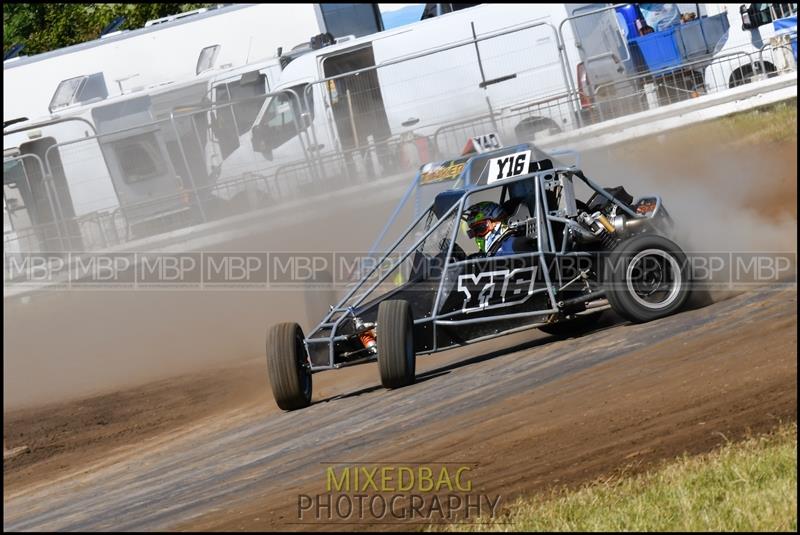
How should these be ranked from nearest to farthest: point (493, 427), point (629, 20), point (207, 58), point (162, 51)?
point (493, 427)
point (207, 58)
point (629, 20)
point (162, 51)

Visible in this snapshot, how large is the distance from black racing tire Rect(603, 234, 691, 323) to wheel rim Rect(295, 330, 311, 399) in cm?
219

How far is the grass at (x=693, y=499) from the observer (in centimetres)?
407

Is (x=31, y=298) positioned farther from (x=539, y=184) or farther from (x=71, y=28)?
(x=71, y=28)

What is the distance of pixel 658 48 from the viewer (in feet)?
51.7

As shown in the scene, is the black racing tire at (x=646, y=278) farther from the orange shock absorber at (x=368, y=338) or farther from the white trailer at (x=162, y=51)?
the white trailer at (x=162, y=51)

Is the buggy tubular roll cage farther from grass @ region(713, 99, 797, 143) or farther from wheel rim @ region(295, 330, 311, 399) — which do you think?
grass @ region(713, 99, 797, 143)

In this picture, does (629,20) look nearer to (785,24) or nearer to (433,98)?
(785,24)

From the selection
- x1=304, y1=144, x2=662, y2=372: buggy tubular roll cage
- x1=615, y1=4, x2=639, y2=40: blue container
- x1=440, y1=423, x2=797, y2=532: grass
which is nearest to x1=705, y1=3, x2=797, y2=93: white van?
x1=615, y1=4, x2=639, y2=40: blue container

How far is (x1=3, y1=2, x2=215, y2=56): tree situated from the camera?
2464cm

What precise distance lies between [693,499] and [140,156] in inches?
436

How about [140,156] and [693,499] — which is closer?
[693,499]

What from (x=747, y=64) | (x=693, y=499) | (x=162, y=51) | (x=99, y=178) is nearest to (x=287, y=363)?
(x=693, y=499)

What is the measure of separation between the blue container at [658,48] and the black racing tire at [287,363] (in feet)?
33.1

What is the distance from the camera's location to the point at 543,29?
1349 cm
